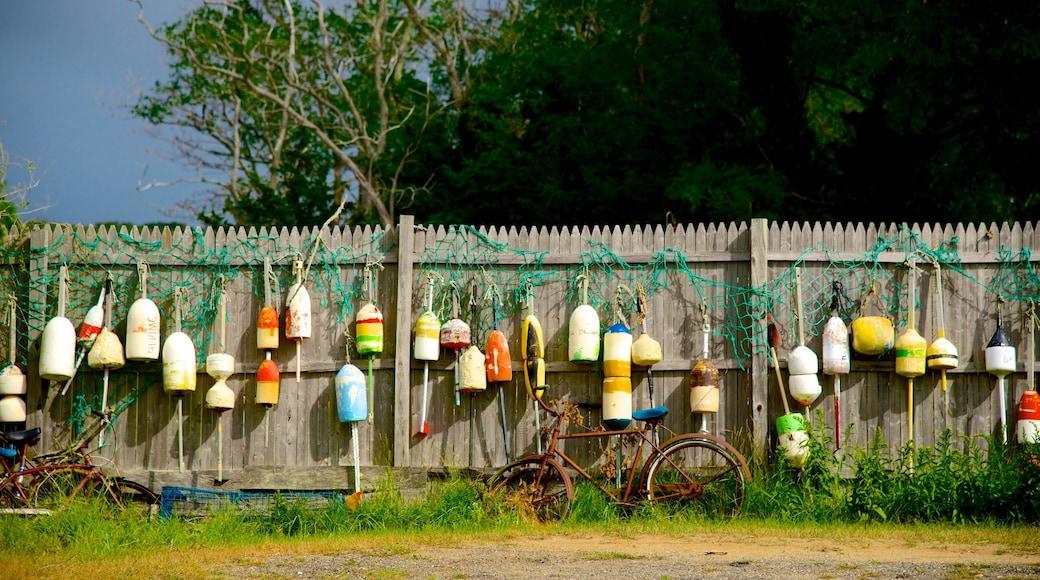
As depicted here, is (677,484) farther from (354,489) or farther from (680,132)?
(680,132)

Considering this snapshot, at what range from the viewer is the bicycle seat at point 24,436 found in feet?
28.7

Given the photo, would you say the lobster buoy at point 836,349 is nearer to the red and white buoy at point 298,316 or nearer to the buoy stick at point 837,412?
the buoy stick at point 837,412

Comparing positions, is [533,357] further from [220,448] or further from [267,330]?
[220,448]

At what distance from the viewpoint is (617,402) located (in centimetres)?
877

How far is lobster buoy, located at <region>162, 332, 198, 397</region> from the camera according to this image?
8.90 meters

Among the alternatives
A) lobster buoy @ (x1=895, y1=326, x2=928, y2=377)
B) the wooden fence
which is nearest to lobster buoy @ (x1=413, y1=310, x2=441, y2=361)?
the wooden fence

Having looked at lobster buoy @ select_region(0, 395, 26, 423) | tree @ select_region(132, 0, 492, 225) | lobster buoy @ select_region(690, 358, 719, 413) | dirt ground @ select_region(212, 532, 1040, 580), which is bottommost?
dirt ground @ select_region(212, 532, 1040, 580)

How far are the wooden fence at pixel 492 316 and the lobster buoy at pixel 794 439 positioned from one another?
9.0 inches

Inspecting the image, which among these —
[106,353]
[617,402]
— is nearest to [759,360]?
[617,402]

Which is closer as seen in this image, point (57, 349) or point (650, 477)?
point (650, 477)

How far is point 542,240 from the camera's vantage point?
30.2 feet

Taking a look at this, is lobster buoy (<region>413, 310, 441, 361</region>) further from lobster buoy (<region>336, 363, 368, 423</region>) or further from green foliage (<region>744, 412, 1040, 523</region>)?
green foliage (<region>744, 412, 1040, 523</region>)

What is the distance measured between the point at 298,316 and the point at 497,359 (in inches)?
64.1

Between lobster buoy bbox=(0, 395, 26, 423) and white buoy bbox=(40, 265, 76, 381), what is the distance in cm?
31
